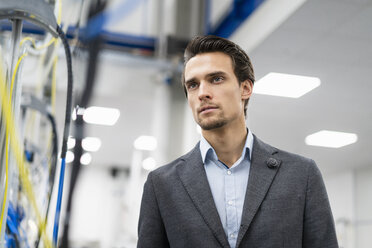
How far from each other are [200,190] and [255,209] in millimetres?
124

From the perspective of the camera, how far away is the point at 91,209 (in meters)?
8.92

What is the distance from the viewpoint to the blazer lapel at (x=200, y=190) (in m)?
0.87

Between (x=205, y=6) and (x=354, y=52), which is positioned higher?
(x=205, y=6)

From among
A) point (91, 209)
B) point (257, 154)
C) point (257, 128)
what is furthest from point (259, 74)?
point (91, 209)

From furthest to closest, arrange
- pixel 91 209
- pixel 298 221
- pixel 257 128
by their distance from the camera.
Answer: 1. pixel 91 209
2. pixel 257 128
3. pixel 298 221

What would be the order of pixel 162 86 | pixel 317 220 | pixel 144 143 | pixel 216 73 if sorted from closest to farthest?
pixel 317 220 < pixel 216 73 < pixel 162 86 < pixel 144 143

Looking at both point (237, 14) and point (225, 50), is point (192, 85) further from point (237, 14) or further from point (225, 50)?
point (237, 14)

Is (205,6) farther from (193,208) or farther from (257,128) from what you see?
(193,208)

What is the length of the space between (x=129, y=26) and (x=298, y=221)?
9.74 feet

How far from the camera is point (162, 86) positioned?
3584 mm

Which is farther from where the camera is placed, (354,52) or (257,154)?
(354,52)

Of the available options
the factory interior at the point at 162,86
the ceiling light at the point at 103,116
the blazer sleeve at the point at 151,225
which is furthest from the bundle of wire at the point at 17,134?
the ceiling light at the point at 103,116

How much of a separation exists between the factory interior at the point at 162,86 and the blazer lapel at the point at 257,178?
38 centimetres

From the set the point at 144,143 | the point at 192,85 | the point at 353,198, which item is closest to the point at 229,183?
the point at 192,85
